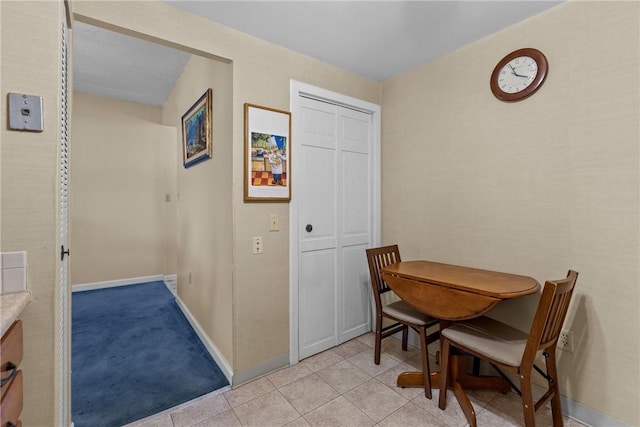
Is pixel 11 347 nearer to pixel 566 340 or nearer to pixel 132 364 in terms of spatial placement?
pixel 132 364

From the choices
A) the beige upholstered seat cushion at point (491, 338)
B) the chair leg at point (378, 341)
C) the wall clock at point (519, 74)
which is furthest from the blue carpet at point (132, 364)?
the wall clock at point (519, 74)

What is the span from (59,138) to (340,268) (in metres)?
2.04

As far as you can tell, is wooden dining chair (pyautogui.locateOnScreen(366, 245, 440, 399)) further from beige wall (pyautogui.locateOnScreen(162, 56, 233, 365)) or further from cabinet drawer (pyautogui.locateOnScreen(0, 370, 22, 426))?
cabinet drawer (pyautogui.locateOnScreen(0, 370, 22, 426))

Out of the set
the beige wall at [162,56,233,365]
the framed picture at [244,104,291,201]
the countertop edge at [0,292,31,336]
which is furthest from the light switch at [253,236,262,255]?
the countertop edge at [0,292,31,336]

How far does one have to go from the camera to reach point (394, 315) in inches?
83.1

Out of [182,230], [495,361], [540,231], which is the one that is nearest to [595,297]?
[540,231]

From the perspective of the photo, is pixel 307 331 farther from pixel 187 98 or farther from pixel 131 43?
pixel 131 43

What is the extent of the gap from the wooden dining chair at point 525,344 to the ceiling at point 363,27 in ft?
5.18

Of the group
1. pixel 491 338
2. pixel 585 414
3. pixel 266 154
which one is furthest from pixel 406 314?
pixel 266 154

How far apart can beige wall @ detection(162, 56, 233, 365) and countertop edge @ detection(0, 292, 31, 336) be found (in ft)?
3.69

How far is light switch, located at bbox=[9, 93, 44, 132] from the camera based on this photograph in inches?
39.0

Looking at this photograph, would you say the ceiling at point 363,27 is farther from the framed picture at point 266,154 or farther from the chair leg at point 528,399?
the chair leg at point 528,399

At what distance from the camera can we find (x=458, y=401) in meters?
1.77

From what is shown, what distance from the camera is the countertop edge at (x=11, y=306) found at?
0.78 m
